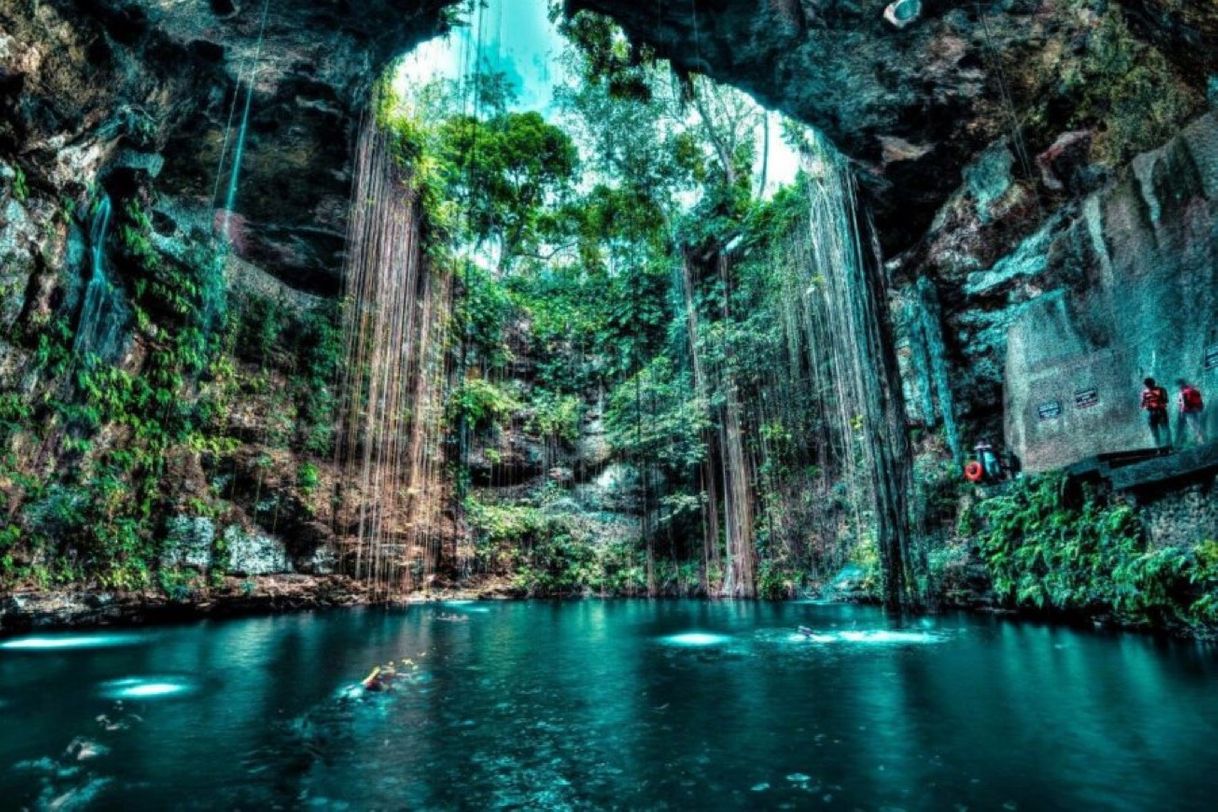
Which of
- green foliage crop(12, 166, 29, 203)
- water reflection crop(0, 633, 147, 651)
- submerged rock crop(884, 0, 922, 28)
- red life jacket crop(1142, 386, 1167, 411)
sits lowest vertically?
water reflection crop(0, 633, 147, 651)

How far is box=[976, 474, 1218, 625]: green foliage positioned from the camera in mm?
4945

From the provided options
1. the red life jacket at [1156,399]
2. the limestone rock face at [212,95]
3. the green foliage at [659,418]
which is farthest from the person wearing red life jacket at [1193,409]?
the limestone rock face at [212,95]

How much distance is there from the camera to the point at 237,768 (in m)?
2.41

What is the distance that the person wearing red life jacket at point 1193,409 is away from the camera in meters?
5.30

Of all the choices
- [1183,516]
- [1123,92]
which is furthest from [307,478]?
[1123,92]

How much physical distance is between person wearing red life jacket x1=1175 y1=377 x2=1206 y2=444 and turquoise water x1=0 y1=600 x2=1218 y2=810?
6.06ft

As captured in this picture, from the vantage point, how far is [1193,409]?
17.6ft

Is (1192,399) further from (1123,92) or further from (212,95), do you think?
(212,95)

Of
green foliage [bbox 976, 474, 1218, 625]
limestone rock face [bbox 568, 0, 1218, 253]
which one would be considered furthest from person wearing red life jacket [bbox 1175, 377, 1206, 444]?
limestone rock face [bbox 568, 0, 1218, 253]

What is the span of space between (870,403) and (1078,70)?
4737 millimetres

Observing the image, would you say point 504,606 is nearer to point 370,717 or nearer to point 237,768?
point 370,717

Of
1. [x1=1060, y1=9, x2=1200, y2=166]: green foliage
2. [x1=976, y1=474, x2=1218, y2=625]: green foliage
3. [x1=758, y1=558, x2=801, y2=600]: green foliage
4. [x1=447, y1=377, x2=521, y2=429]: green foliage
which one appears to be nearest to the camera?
[x1=976, y1=474, x2=1218, y2=625]: green foliage

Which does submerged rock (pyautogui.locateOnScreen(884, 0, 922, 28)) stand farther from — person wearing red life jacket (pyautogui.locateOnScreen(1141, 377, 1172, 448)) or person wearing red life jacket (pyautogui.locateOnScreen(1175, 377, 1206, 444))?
person wearing red life jacket (pyautogui.locateOnScreen(1175, 377, 1206, 444))

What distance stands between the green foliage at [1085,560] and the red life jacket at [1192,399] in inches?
40.5
